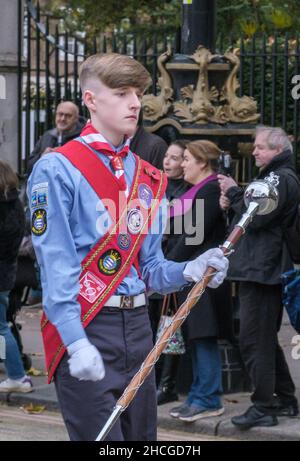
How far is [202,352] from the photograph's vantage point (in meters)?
7.65

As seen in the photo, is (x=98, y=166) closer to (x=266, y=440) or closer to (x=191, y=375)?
(x=266, y=440)

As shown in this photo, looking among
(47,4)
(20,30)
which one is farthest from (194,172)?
(47,4)

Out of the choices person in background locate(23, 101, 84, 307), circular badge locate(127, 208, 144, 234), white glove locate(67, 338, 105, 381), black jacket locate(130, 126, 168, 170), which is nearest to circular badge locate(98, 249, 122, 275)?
circular badge locate(127, 208, 144, 234)

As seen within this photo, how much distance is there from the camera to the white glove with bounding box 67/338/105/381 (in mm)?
3797

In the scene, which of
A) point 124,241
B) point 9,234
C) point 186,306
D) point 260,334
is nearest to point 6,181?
point 9,234

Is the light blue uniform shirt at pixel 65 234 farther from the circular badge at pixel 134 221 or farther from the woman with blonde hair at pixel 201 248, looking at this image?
the woman with blonde hair at pixel 201 248

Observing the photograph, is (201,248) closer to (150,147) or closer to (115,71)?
(150,147)

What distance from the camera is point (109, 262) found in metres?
4.13

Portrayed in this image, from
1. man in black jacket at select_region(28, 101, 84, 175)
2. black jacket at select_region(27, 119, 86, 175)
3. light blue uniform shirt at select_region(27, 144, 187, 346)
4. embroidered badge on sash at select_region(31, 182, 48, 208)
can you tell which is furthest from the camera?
black jacket at select_region(27, 119, 86, 175)

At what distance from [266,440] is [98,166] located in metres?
3.53

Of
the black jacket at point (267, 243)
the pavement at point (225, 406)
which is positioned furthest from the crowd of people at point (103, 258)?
the pavement at point (225, 406)

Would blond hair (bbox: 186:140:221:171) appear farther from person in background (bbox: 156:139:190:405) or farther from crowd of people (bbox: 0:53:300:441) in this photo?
crowd of people (bbox: 0:53:300:441)

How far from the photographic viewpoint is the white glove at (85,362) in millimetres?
3797

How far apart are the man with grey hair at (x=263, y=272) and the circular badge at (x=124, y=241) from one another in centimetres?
300
